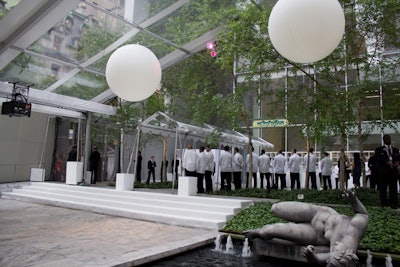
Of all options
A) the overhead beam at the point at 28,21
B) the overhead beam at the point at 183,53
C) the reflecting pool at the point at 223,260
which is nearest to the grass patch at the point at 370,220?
the reflecting pool at the point at 223,260

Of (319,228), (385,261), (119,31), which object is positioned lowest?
(385,261)

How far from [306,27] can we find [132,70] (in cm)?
306

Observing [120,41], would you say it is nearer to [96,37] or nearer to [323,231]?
[96,37]

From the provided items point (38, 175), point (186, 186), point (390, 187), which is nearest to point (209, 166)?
point (186, 186)

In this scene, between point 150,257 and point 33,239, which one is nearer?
point 150,257

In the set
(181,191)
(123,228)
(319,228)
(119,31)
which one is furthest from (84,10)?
(319,228)

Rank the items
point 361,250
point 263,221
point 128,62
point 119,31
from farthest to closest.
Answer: point 119,31, point 263,221, point 128,62, point 361,250

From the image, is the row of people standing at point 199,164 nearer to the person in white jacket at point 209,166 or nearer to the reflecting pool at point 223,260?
the person in white jacket at point 209,166

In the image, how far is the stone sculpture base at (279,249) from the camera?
458 cm

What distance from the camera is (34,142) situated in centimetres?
1595

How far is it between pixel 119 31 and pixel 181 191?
6030mm

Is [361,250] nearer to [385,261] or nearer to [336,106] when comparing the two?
[385,261]

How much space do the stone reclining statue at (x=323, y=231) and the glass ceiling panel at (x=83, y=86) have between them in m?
10.1

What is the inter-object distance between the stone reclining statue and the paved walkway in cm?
151
